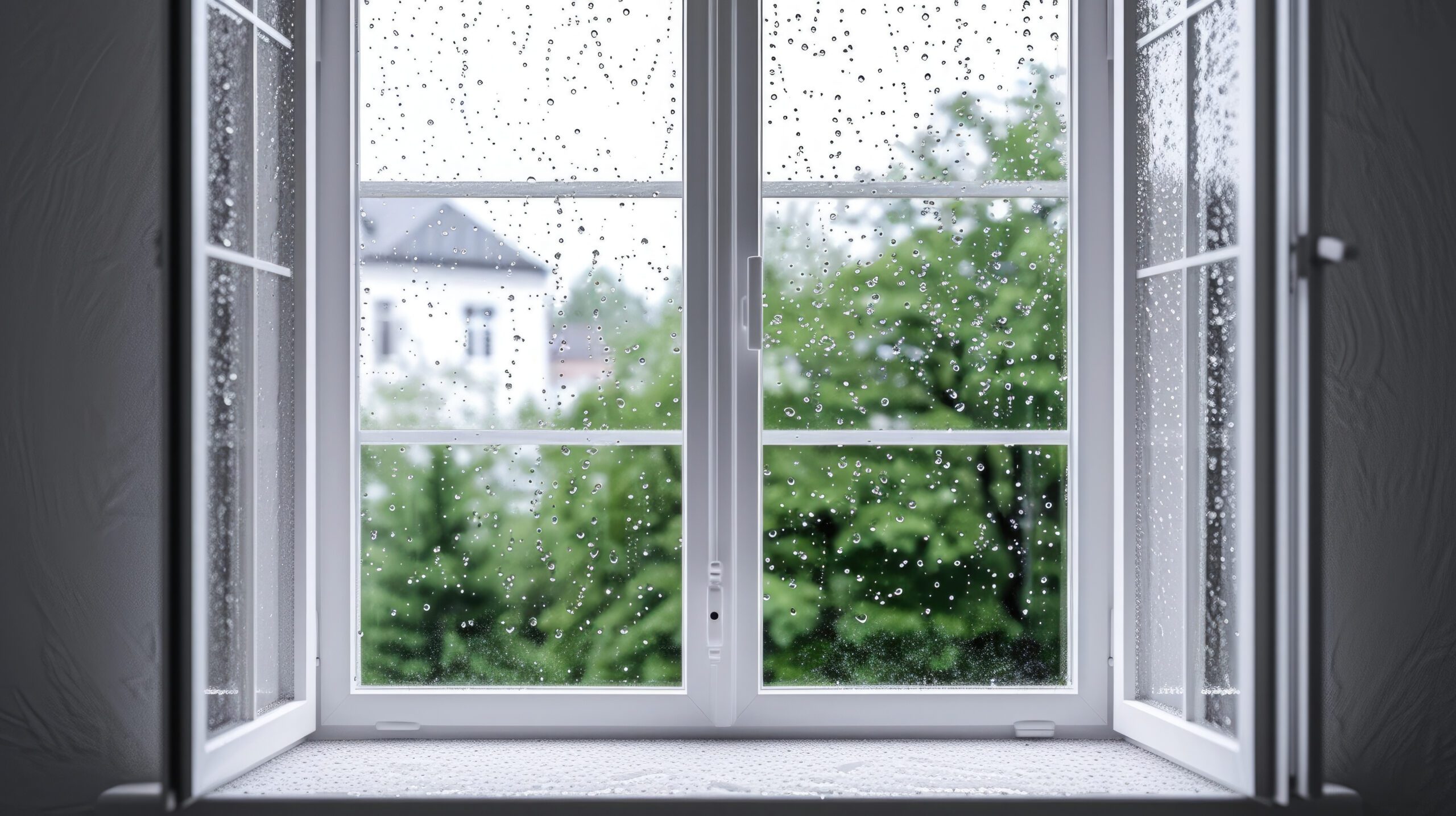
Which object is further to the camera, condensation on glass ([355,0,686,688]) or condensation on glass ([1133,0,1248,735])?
condensation on glass ([355,0,686,688])

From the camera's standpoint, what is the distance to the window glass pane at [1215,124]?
124 cm

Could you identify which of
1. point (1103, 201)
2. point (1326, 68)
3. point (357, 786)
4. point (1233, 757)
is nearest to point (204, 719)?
point (357, 786)

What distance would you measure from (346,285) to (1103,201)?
1135 mm

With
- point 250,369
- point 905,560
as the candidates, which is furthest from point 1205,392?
point 250,369

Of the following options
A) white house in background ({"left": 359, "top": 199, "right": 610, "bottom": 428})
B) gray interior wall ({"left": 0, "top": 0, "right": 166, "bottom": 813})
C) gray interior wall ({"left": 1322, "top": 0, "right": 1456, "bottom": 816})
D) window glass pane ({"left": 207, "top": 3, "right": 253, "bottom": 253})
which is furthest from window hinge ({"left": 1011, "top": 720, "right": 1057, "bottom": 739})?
window glass pane ({"left": 207, "top": 3, "right": 253, "bottom": 253})

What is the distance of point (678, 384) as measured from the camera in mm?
1441

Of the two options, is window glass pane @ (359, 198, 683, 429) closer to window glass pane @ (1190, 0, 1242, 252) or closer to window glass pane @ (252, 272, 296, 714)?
window glass pane @ (252, 272, 296, 714)

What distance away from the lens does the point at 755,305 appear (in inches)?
55.4

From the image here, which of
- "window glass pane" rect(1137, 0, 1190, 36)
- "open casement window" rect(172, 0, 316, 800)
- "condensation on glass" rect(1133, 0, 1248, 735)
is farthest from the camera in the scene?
"window glass pane" rect(1137, 0, 1190, 36)

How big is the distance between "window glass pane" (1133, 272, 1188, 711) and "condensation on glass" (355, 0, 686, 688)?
2.20 feet

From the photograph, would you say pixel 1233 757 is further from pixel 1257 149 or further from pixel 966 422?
pixel 1257 149

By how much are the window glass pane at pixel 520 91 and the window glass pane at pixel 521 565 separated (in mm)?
426

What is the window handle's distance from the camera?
4.61 ft

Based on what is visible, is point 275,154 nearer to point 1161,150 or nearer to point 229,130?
point 229,130
